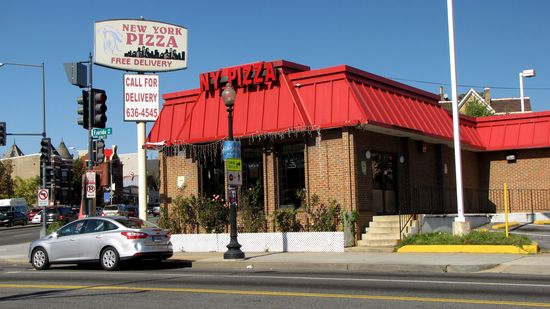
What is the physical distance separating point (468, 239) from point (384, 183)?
520 centimetres

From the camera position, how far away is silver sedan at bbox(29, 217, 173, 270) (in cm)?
1648

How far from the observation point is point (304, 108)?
21.1 m

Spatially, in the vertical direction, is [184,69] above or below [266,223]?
above

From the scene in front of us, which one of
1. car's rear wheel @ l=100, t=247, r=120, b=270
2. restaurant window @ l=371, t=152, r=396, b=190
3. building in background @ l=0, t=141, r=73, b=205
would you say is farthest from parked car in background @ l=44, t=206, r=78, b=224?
building in background @ l=0, t=141, r=73, b=205

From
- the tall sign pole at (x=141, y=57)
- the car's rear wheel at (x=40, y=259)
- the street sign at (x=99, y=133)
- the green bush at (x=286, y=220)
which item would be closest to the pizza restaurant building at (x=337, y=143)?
the green bush at (x=286, y=220)

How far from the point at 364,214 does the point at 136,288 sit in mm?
9728

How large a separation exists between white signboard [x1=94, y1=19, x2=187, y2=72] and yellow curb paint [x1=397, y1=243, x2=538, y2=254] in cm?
1232

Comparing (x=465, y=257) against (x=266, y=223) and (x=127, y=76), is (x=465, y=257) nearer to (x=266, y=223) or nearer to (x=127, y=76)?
(x=266, y=223)

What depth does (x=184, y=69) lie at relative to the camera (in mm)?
25875

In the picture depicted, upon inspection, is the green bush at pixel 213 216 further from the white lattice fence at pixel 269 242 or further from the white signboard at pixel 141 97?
the white signboard at pixel 141 97

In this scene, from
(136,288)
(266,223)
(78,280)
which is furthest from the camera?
(266,223)

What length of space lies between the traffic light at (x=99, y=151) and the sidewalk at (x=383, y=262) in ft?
16.7

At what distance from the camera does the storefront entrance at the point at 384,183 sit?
21.8 metres

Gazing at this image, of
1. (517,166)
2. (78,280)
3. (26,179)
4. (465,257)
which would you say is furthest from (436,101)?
(26,179)
